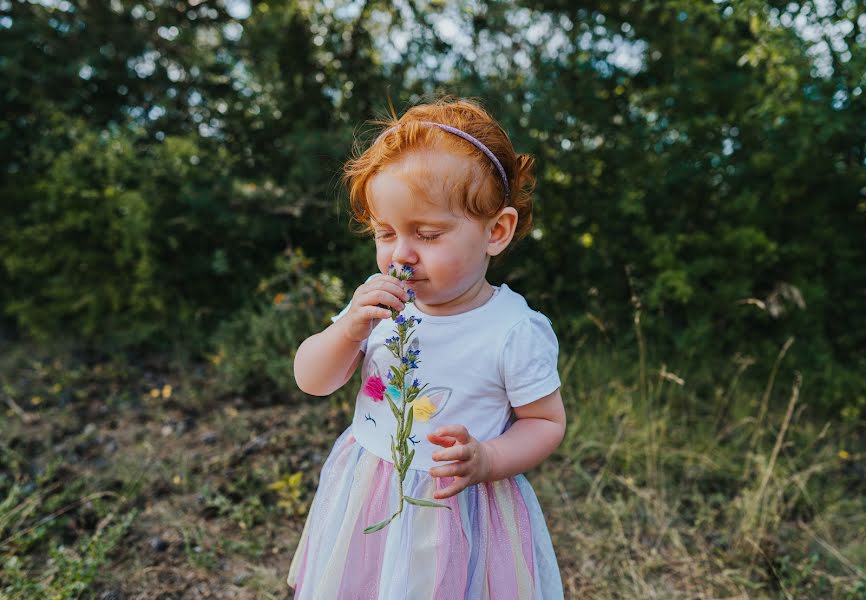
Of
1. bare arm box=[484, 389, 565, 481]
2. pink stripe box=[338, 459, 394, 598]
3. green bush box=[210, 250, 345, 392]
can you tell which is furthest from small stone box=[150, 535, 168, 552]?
bare arm box=[484, 389, 565, 481]

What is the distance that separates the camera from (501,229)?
144 centimetres

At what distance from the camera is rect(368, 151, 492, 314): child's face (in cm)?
133

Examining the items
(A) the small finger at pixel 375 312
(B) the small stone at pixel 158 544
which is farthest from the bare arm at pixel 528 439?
(B) the small stone at pixel 158 544

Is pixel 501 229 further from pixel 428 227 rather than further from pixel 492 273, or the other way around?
pixel 492 273

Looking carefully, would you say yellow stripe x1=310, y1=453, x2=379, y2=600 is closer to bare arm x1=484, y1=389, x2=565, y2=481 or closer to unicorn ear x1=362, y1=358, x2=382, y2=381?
unicorn ear x1=362, y1=358, x2=382, y2=381

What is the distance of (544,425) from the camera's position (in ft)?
4.68

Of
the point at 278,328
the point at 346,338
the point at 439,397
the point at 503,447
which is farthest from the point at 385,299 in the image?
the point at 278,328

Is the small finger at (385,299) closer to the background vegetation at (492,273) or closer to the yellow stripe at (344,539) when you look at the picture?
the yellow stripe at (344,539)

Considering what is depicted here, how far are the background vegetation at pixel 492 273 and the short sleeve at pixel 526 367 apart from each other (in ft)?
4.37

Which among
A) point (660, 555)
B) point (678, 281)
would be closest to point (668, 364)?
point (678, 281)

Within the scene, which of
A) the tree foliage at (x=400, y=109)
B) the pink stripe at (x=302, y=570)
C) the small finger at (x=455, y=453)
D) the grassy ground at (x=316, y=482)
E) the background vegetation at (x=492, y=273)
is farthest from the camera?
the tree foliage at (x=400, y=109)

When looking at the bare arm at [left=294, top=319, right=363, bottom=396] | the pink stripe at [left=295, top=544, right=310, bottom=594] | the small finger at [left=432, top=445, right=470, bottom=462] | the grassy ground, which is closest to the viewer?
the small finger at [left=432, top=445, right=470, bottom=462]

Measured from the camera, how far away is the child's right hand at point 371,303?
1.29 metres

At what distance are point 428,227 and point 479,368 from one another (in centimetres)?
31
